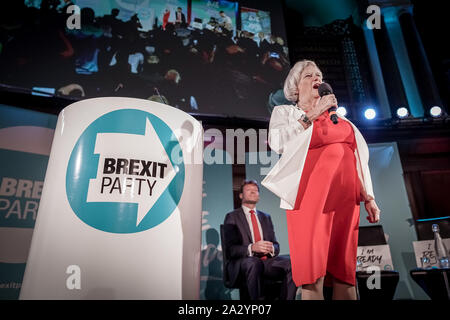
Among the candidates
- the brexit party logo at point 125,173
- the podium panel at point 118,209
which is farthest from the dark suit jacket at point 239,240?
the brexit party logo at point 125,173

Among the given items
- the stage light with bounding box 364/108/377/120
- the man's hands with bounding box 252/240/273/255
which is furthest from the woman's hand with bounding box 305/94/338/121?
the stage light with bounding box 364/108/377/120

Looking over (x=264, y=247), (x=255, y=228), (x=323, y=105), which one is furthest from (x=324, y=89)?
(x=255, y=228)

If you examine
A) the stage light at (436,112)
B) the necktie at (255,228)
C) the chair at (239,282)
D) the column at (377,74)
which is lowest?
the chair at (239,282)

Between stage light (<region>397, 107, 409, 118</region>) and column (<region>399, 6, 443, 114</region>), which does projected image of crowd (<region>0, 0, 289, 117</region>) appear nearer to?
stage light (<region>397, 107, 409, 118</region>)

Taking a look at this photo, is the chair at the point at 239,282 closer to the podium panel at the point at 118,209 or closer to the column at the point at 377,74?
the podium panel at the point at 118,209

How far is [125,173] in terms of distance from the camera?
0.87m

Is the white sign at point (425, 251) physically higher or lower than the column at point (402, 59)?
lower

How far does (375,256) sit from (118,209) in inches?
150

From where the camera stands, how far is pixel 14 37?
3.50 metres

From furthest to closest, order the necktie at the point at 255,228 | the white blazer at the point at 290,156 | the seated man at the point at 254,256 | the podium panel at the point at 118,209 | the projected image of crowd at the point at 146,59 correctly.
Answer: the projected image of crowd at the point at 146,59, the necktie at the point at 255,228, the seated man at the point at 254,256, the white blazer at the point at 290,156, the podium panel at the point at 118,209

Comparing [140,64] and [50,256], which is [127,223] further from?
[140,64]

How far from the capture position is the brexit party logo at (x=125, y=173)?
2.75 ft

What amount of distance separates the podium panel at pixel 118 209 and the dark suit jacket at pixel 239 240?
5.60 feet

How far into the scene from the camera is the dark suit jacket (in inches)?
101
